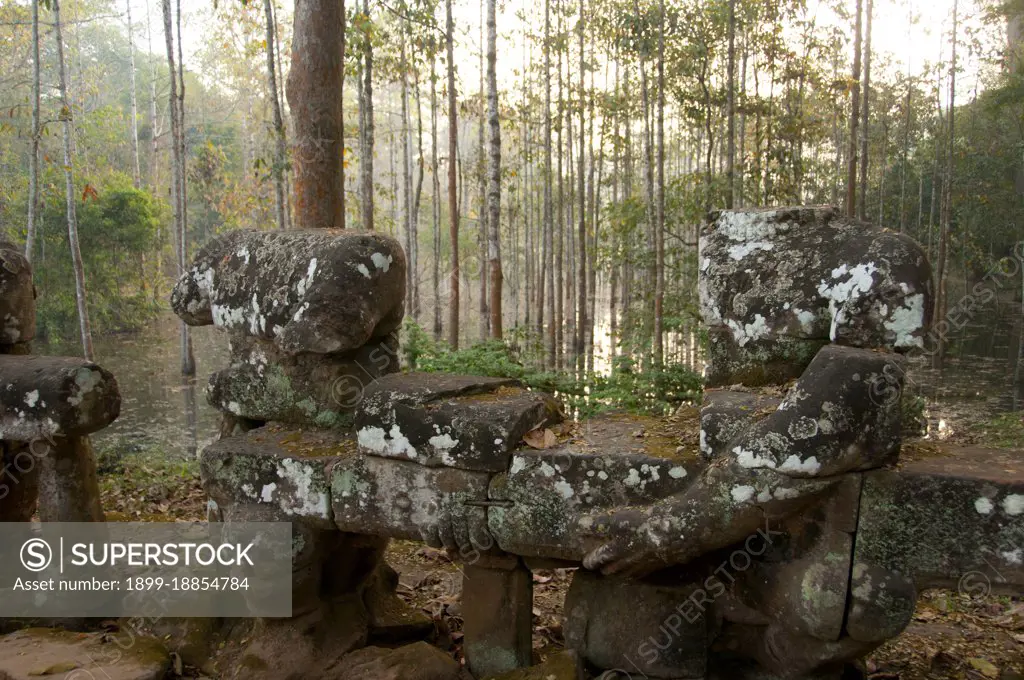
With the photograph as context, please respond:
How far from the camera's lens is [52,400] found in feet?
13.7

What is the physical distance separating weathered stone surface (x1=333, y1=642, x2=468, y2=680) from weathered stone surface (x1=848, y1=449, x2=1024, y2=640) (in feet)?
6.40

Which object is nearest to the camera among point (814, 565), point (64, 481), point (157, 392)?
point (814, 565)

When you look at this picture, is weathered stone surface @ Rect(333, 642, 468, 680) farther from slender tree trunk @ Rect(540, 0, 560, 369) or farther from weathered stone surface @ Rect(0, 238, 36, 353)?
slender tree trunk @ Rect(540, 0, 560, 369)

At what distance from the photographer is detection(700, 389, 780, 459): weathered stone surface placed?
3082 mm

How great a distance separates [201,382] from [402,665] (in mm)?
12443

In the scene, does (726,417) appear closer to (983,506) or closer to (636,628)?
(983,506)

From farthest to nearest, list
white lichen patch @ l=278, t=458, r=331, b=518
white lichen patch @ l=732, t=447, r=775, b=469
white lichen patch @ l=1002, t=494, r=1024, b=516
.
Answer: white lichen patch @ l=278, t=458, r=331, b=518 < white lichen patch @ l=732, t=447, r=775, b=469 < white lichen patch @ l=1002, t=494, r=1024, b=516

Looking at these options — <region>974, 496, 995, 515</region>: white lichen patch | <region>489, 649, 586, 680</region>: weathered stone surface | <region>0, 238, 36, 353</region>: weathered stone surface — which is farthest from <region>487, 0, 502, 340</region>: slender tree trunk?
<region>974, 496, 995, 515</region>: white lichen patch

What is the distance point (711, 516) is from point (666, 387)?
22.8 feet

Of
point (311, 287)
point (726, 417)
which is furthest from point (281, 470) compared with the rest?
point (726, 417)

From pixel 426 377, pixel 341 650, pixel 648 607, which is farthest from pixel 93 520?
pixel 648 607

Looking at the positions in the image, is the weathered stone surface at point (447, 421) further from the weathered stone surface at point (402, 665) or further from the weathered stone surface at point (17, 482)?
the weathered stone surface at point (17, 482)

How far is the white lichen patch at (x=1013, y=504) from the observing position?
9.00 ft

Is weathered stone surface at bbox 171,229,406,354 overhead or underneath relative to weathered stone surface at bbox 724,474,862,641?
overhead
